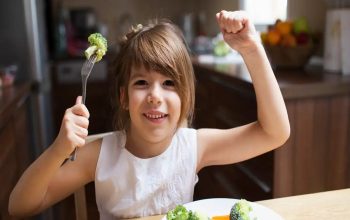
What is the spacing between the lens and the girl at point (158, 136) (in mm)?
922

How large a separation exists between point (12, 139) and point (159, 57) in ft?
3.31

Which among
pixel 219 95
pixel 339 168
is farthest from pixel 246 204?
pixel 219 95

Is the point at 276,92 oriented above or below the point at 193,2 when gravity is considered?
below

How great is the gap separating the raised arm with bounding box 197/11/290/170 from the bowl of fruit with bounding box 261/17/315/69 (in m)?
0.90

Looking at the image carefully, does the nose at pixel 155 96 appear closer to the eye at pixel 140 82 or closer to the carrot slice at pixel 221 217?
the eye at pixel 140 82

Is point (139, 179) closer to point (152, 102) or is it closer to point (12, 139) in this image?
point (152, 102)

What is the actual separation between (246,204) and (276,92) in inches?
14.1

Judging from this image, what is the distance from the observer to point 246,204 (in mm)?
679

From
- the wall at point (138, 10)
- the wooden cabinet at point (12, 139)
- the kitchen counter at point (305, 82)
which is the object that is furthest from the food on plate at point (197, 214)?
the wall at point (138, 10)

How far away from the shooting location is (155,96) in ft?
2.98

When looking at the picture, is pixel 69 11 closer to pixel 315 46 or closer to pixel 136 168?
pixel 315 46

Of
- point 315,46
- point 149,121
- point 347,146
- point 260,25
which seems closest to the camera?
point 149,121

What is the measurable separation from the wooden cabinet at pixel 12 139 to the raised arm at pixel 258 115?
78cm

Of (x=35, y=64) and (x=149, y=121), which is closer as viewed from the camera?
(x=149, y=121)
